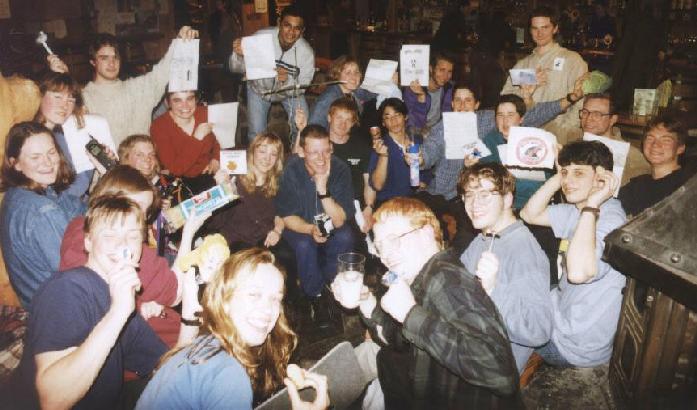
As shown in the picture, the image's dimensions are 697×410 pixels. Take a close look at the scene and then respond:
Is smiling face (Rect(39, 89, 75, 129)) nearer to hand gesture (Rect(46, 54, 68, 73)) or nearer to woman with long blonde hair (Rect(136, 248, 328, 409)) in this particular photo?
hand gesture (Rect(46, 54, 68, 73))

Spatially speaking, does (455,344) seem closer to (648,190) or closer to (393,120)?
(648,190)

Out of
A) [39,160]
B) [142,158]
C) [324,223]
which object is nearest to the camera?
[39,160]

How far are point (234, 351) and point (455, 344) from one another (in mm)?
857

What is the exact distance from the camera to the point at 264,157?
4102 mm

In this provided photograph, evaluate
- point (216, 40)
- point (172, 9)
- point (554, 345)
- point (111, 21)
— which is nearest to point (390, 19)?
point (216, 40)

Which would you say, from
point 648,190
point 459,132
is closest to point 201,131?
point 459,132

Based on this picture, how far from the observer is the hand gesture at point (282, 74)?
505 centimetres

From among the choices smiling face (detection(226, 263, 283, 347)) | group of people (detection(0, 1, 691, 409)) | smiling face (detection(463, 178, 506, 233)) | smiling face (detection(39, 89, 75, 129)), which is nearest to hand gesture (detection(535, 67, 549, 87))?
group of people (detection(0, 1, 691, 409))

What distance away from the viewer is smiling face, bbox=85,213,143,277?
2119 mm

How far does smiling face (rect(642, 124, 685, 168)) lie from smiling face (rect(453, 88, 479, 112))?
63.3 inches

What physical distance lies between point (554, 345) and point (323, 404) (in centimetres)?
147

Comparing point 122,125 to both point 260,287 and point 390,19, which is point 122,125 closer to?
point 260,287

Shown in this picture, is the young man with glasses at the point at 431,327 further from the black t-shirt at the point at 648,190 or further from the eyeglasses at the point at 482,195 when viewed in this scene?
the black t-shirt at the point at 648,190

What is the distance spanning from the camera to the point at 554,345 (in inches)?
102
